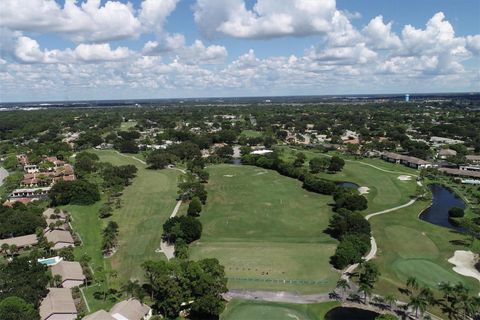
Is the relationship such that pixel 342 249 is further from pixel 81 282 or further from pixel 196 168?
pixel 196 168

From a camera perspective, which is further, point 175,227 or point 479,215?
point 479,215

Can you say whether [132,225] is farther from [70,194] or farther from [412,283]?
[412,283]

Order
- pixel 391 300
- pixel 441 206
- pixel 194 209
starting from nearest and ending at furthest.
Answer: pixel 391 300 < pixel 194 209 < pixel 441 206

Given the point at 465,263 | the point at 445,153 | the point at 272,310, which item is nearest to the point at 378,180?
the point at 445,153

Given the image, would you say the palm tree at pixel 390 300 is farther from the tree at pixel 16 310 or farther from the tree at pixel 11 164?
the tree at pixel 11 164

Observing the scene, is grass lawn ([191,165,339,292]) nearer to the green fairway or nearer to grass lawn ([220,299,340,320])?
grass lawn ([220,299,340,320])

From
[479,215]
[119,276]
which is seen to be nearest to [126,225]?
[119,276]
